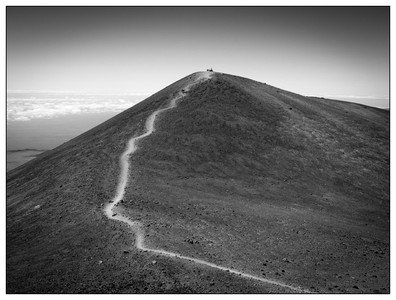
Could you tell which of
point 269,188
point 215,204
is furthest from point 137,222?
point 269,188

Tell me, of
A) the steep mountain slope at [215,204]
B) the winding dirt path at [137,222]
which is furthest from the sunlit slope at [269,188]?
the winding dirt path at [137,222]

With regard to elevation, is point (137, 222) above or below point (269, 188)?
below

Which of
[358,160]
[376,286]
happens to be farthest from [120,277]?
[358,160]

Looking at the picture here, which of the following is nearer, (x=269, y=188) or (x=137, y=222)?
(x=137, y=222)

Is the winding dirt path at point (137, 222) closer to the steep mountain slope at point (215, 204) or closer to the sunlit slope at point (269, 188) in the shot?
the steep mountain slope at point (215, 204)

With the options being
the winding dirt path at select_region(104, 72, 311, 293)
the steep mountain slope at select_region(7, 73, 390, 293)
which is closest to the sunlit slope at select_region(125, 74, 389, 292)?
the steep mountain slope at select_region(7, 73, 390, 293)

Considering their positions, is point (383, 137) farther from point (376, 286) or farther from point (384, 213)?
point (376, 286)

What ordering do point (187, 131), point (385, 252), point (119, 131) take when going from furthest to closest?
point (119, 131)
point (187, 131)
point (385, 252)

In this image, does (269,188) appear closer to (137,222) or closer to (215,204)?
(215,204)
